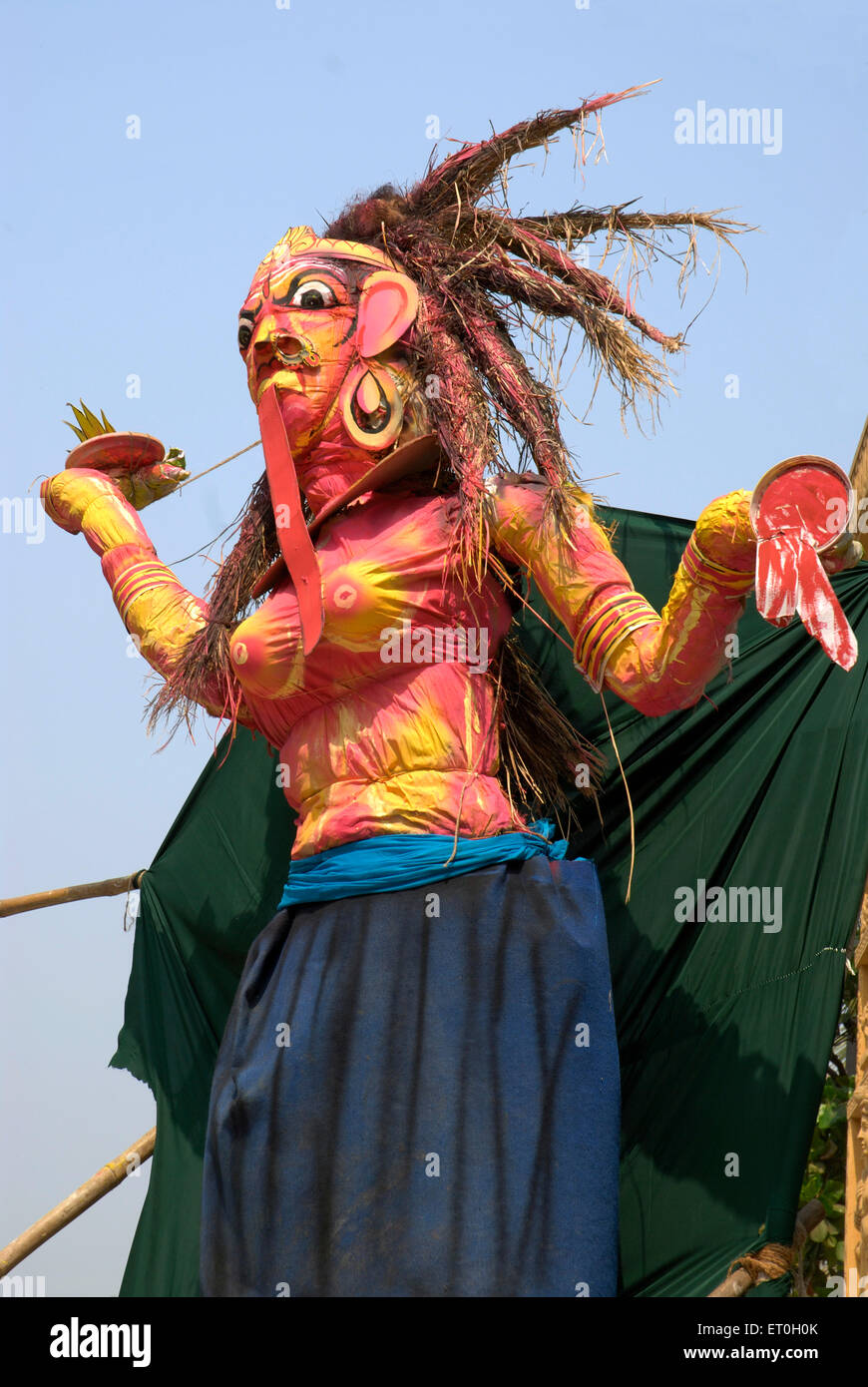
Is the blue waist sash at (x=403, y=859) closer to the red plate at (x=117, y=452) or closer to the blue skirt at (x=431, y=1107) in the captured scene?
the blue skirt at (x=431, y=1107)

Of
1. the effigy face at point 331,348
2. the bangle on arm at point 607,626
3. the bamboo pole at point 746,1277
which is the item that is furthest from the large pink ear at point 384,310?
the bamboo pole at point 746,1277

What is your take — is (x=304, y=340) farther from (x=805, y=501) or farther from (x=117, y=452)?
(x=805, y=501)

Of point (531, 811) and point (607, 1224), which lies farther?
point (531, 811)

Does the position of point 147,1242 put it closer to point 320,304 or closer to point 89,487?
point 89,487

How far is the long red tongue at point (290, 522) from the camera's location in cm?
292

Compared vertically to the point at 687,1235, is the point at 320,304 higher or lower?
higher

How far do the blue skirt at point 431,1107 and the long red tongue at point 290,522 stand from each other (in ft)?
1.56

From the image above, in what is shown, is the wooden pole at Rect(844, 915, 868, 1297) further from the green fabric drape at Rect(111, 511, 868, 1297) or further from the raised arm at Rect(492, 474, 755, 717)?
the raised arm at Rect(492, 474, 755, 717)

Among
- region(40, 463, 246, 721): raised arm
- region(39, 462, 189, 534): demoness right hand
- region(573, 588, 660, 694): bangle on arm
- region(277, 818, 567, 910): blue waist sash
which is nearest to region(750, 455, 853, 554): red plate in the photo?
region(573, 588, 660, 694): bangle on arm

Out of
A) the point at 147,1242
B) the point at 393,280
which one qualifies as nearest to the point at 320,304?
the point at 393,280

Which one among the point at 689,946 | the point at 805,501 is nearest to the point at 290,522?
the point at 805,501
